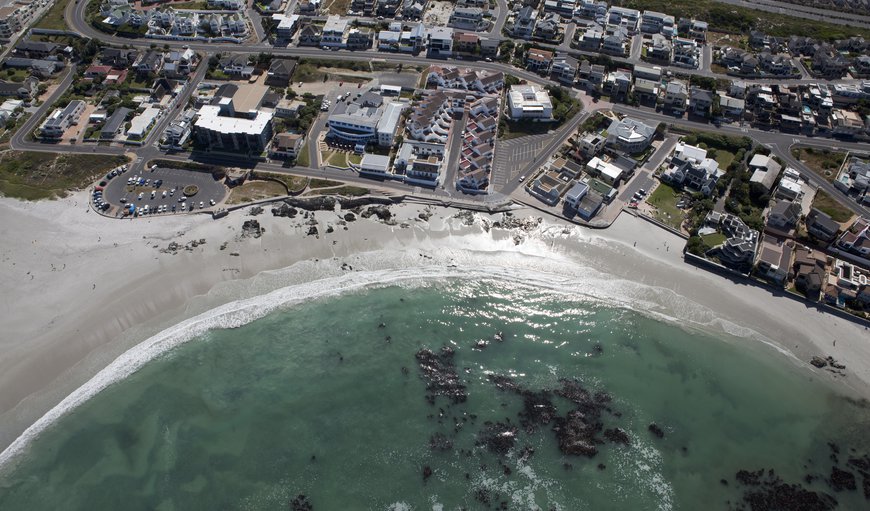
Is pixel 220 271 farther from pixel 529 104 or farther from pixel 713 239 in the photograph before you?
pixel 713 239

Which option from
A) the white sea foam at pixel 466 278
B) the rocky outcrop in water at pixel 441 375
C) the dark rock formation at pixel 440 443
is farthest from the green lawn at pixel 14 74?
the dark rock formation at pixel 440 443

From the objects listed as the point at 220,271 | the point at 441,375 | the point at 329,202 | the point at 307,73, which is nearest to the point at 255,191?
the point at 329,202

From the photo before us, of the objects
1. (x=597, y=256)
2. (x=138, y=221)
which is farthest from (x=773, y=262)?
(x=138, y=221)

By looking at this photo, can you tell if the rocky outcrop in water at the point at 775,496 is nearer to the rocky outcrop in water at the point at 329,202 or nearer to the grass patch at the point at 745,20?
the rocky outcrop in water at the point at 329,202

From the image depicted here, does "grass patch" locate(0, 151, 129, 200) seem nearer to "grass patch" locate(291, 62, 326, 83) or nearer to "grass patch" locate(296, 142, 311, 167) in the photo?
"grass patch" locate(296, 142, 311, 167)

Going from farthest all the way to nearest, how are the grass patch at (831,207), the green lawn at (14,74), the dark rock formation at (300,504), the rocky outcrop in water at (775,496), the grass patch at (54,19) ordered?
the grass patch at (54,19), the green lawn at (14,74), the grass patch at (831,207), the rocky outcrop in water at (775,496), the dark rock formation at (300,504)

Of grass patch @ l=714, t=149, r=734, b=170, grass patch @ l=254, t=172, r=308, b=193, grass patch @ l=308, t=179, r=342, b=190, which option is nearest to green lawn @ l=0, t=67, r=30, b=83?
grass patch @ l=254, t=172, r=308, b=193

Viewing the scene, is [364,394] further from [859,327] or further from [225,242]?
[859,327]
